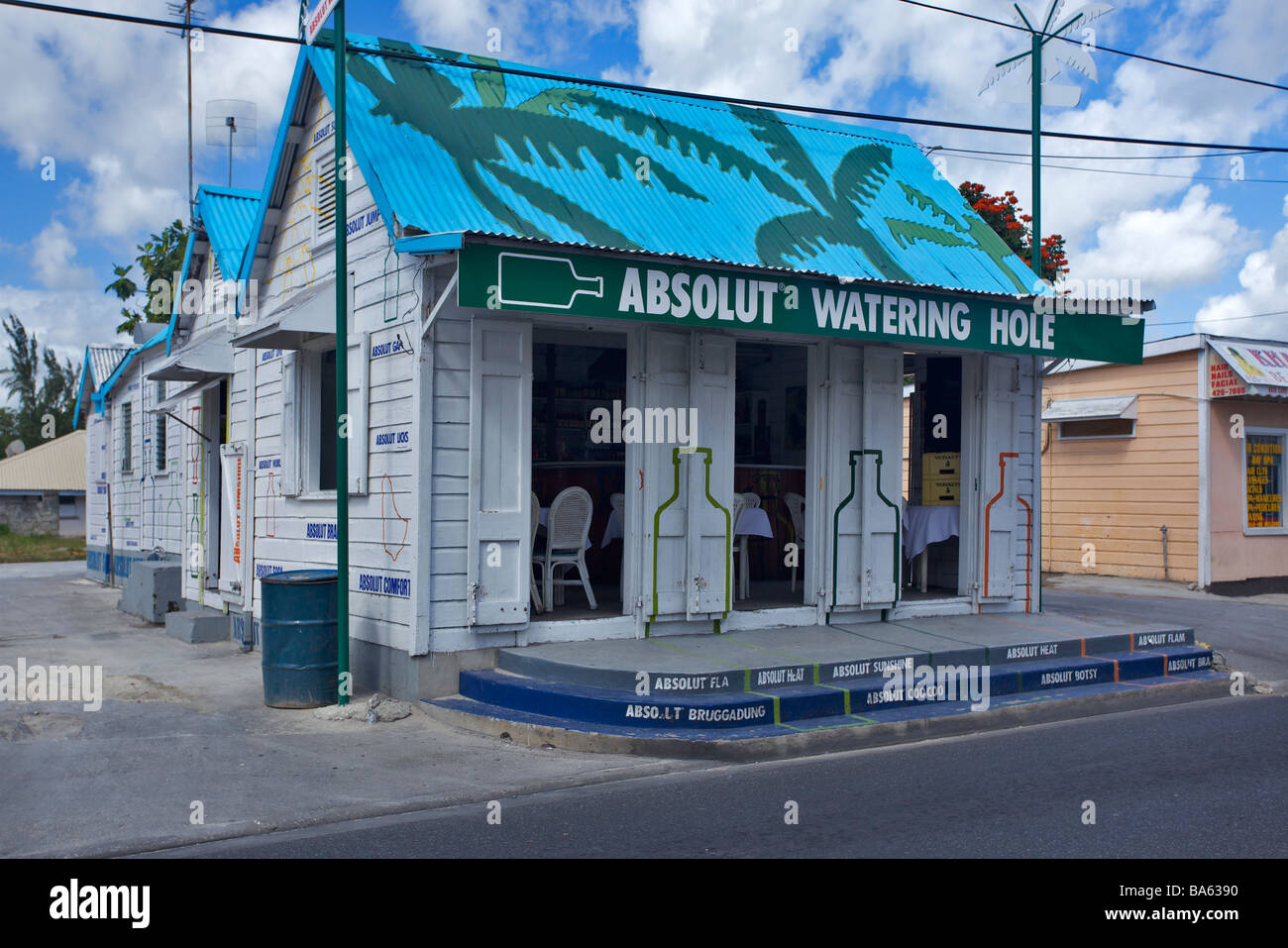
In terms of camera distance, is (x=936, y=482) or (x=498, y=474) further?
(x=936, y=482)

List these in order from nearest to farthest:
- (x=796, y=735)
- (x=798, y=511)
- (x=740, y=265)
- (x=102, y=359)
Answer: (x=796, y=735) → (x=740, y=265) → (x=798, y=511) → (x=102, y=359)

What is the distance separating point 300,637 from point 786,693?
12.9 ft

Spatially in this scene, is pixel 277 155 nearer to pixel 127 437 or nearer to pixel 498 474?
pixel 498 474

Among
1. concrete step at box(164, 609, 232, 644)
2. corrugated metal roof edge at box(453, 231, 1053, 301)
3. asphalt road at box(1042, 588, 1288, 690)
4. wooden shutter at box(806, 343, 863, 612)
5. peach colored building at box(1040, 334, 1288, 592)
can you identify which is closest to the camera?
corrugated metal roof edge at box(453, 231, 1053, 301)

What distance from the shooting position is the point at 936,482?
40.3 ft

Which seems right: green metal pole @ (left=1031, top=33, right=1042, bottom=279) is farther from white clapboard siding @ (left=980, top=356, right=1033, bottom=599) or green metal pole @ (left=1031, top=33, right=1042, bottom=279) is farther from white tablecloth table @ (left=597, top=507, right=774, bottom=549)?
white tablecloth table @ (left=597, top=507, right=774, bottom=549)

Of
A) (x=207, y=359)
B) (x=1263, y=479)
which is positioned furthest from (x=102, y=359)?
(x=1263, y=479)

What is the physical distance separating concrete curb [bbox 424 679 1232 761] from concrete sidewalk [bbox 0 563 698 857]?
0.33 ft

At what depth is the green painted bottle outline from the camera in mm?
8141

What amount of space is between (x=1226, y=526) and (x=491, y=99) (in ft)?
46.6

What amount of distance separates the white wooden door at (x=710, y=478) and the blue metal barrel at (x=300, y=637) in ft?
10.3

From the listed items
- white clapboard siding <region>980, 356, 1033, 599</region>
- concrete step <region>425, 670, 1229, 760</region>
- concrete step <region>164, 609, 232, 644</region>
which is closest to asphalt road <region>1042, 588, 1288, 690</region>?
white clapboard siding <region>980, 356, 1033, 599</region>

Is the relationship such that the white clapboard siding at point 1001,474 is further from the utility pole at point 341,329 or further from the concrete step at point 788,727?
the utility pole at point 341,329
